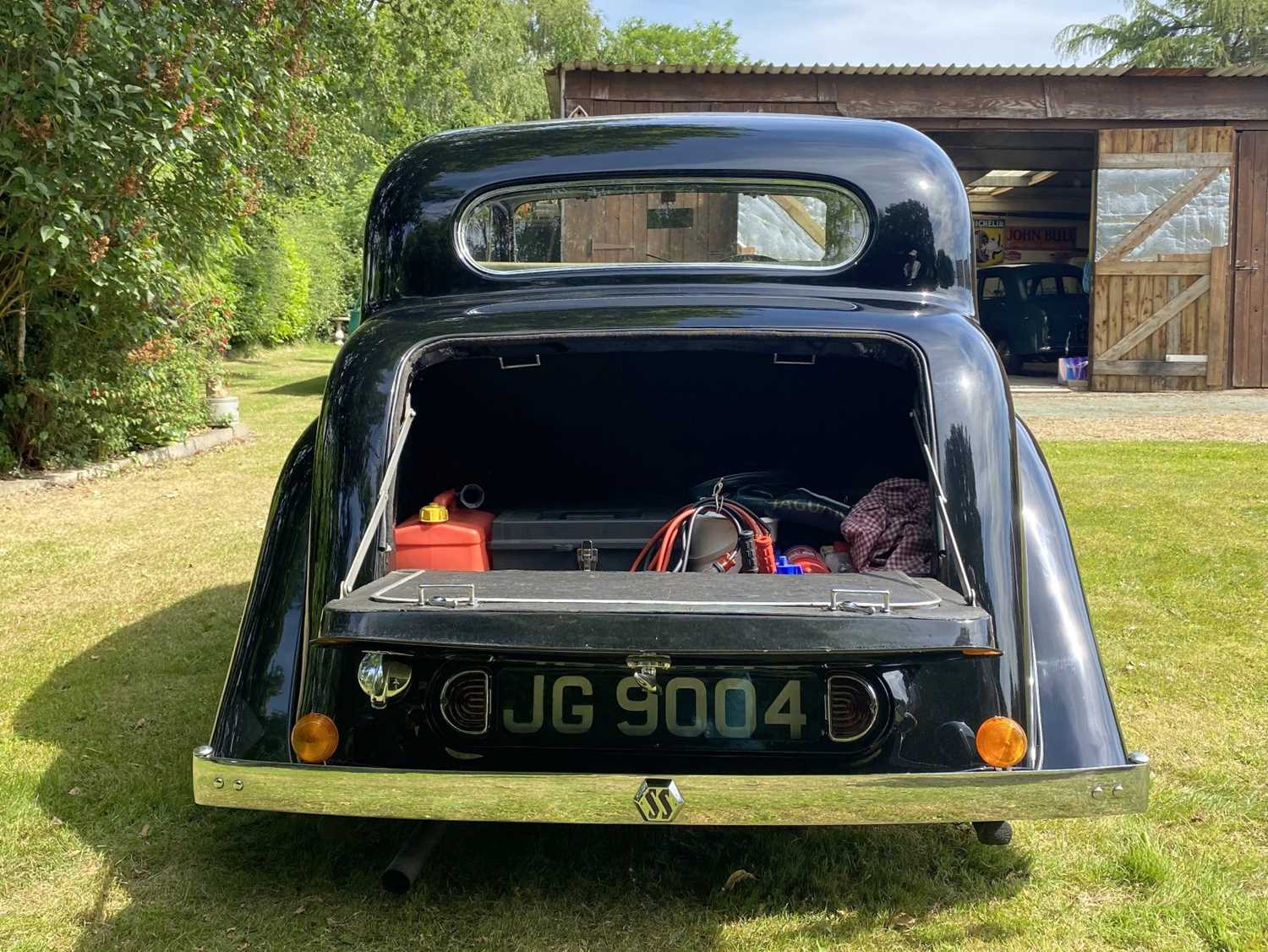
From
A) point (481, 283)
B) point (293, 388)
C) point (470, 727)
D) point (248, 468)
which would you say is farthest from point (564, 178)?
point (293, 388)

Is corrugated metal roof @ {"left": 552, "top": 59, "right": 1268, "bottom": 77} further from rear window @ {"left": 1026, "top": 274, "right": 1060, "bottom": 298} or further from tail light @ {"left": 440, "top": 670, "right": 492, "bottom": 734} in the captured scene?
tail light @ {"left": 440, "top": 670, "right": 492, "bottom": 734}

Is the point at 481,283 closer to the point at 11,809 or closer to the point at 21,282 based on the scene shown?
the point at 11,809

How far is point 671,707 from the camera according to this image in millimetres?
2379

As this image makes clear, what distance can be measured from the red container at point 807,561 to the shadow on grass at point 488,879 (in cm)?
68

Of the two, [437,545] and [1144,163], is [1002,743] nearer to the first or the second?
[437,545]

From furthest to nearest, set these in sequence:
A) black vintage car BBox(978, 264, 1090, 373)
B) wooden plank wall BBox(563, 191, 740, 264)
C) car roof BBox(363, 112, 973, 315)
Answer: black vintage car BBox(978, 264, 1090, 373) → wooden plank wall BBox(563, 191, 740, 264) → car roof BBox(363, 112, 973, 315)

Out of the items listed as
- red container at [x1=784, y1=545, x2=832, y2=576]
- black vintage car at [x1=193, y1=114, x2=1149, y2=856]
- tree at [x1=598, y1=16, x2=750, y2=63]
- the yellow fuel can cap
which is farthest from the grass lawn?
tree at [x1=598, y1=16, x2=750, y2=63]

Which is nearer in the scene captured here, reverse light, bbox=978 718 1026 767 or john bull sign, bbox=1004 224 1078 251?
reverse light, bbox=978 718 1026 767

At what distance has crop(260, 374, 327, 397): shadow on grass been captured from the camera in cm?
1619

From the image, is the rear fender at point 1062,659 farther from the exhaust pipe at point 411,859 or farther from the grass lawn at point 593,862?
the exhaust pipe at point 411,859

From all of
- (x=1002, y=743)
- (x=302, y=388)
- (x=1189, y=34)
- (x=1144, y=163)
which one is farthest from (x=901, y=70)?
(x=1189, y=34)

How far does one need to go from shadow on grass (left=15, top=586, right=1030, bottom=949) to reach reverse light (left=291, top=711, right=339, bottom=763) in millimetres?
A: 353

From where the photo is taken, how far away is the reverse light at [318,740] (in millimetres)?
2395

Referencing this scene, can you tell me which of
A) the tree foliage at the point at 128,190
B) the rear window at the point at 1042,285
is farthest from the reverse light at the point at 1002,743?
the rear window at the point at 1042,285
